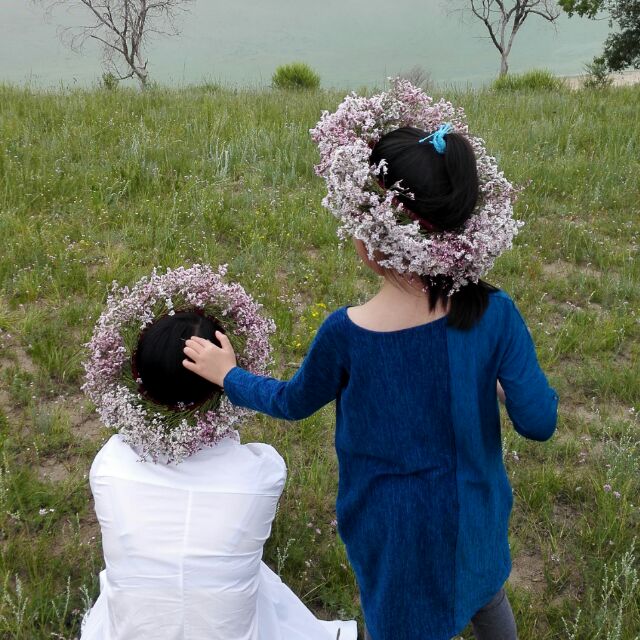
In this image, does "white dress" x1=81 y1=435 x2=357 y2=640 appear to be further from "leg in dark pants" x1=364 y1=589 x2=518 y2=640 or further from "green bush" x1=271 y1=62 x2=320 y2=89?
"green bush" x1=271 y1=62 x2=320 y2=89

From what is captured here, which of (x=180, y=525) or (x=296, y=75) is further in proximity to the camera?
(x=296, y=75)

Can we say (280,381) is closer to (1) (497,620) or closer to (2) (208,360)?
(2) (208,360)

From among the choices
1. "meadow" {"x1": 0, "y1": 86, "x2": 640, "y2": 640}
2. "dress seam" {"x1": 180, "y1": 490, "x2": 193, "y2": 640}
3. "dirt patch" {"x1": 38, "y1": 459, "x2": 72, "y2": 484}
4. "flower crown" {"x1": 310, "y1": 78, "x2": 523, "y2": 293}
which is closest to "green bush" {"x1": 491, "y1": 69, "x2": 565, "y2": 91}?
"meadow" {"x1": 0, "y1": 86, "x2": 640, "y2": 640}

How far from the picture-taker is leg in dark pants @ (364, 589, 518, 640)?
2.15 metres

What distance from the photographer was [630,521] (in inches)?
124

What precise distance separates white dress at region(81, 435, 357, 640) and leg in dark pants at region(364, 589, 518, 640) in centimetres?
72

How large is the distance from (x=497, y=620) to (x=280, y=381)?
1.02 meters

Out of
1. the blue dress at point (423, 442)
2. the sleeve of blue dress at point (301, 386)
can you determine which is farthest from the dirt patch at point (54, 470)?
the blue dress at point (423, 442)

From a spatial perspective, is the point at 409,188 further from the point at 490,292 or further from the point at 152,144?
the point at 152,144

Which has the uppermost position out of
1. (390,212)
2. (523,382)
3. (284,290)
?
(390,212)

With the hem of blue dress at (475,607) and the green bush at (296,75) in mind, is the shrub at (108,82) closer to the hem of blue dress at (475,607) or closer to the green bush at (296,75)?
the green bush at (296,75)

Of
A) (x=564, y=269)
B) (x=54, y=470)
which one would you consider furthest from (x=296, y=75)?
(x=54, y=470)

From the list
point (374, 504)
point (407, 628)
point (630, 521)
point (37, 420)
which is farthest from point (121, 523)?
point (630, 521)

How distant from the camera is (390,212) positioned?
5.49 ft
